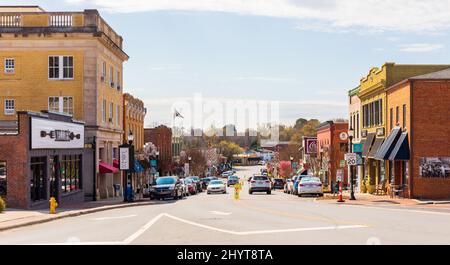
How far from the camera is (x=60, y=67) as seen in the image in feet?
168

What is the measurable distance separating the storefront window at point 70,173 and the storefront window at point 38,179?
3695 millimetres

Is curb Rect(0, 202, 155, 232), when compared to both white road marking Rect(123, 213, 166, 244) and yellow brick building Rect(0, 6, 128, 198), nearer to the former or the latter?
white road marking Rect(123, 213, 166, 244)

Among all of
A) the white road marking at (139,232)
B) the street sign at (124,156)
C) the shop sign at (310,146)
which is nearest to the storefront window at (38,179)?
the street sign at (124,156)

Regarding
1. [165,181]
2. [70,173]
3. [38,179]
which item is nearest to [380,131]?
[165,181]

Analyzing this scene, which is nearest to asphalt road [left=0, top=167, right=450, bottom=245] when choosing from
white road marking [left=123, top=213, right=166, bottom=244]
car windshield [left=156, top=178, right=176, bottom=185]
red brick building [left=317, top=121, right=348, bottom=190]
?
white road marking [left=123, top=213, right=166, bottom=244]

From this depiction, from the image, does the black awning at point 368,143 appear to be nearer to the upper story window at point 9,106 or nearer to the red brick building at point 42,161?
the red brick building at point 42,161

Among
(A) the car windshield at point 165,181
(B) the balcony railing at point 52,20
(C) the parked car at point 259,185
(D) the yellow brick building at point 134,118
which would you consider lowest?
(C) the parked car at point 259,185

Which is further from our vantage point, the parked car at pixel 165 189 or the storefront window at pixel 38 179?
the parked car at pixel 165 189

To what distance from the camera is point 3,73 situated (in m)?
51.8

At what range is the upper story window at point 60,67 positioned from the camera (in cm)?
5106

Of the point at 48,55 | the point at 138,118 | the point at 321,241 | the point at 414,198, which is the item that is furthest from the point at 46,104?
the point at 321,241

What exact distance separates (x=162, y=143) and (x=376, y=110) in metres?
50.5
